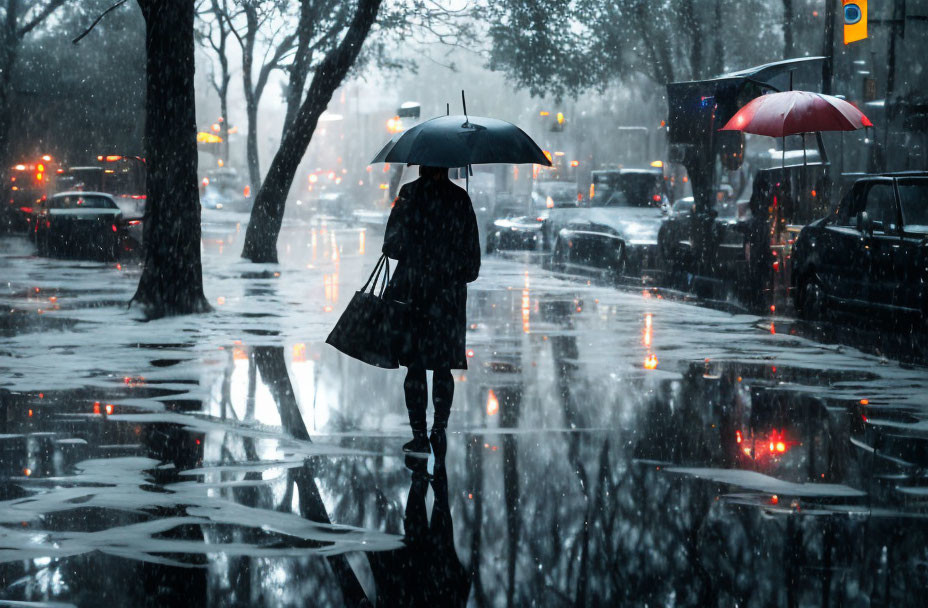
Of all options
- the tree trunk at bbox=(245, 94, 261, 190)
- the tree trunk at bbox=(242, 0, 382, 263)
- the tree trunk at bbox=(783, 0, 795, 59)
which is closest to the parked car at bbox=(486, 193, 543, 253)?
the tree trunk at bbox=(783, 0, 795, 59)

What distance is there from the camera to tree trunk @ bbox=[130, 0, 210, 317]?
46.2 ft

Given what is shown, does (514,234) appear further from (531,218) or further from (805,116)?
(805,116)

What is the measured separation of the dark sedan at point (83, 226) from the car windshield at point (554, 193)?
11.7m

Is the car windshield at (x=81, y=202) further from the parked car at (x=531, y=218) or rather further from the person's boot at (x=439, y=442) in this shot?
the person's boot at (x=439, y=442)

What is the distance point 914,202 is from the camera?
1403 cm

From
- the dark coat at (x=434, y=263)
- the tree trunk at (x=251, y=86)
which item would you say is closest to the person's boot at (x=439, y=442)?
the dark coat at (x=434, y=263)

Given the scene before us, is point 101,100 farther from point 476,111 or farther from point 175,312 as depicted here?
point 476,111

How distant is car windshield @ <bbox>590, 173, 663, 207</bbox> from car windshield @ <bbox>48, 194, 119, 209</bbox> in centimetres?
1091

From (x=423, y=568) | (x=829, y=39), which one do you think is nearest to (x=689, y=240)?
(x=829, y=39)

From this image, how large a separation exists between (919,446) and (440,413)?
2.93 metres

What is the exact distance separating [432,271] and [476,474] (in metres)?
1.25

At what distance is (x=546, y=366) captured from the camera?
11.2 meters

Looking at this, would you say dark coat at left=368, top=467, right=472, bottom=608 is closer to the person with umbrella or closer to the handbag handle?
the person with umbrella

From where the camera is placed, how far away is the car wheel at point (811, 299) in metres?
15.5
